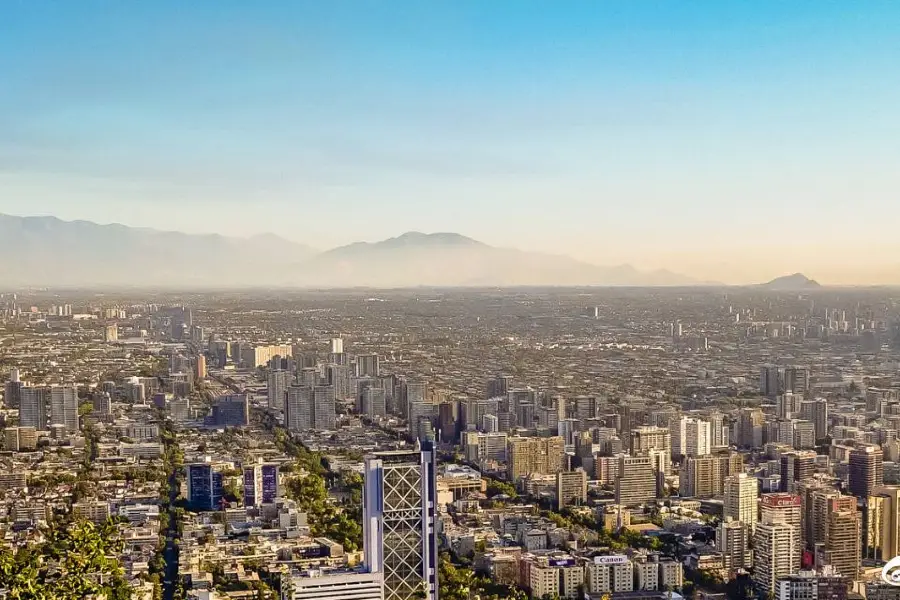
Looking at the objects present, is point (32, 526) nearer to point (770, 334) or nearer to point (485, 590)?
point (485, 590)

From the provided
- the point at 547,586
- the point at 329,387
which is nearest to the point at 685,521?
the point at 547,586

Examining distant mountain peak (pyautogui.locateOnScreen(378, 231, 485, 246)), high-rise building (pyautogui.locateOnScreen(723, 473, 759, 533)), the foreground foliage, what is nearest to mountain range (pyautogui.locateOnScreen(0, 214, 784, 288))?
distant mountain peak (pyautogui.locateOnScreen(378, 231, 485, 246))

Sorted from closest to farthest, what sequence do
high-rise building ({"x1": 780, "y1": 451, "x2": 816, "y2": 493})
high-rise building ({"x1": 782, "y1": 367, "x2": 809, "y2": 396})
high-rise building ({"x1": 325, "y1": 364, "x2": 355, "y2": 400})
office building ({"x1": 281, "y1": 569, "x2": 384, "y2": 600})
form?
office building ({"x1": 281, "y1": 569, "x2": 384, "y2": 600}) < high-rise building ({"x1": 780, "y1": 451, "x2": 816, "y2": 493}) < high-rise building ({"x1": 782, "y1": 367, "x2": 809, "y2": 396}) < high-rise building ({"x1": 325, "y1": 364, "x2": 355, "y2": 400})

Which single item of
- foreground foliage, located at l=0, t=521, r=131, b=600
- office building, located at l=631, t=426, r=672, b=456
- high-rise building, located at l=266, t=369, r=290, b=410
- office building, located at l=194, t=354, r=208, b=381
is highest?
foreground foliage, located at l=0, t=521, r=131, b=600

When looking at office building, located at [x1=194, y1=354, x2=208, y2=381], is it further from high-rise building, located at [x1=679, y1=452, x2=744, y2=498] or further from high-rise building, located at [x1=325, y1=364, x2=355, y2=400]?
high-rise building, located at [x1=679, y1=452, x2=744, y2=498]

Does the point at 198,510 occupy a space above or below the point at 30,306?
below

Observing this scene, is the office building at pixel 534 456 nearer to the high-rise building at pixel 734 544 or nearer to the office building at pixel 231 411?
the high-rise building at pixel 734 544
